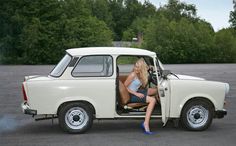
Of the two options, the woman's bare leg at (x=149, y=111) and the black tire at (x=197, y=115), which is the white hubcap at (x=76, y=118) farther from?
the black tire at (x=197, y=115)

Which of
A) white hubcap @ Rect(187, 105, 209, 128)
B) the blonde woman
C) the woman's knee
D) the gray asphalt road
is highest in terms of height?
the blonde woman

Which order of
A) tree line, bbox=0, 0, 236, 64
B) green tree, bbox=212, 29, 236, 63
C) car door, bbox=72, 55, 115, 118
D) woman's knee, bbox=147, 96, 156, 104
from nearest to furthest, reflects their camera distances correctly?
car door, bbox=72, 55, 115, 118 → woman's knee, bbox=147, 96, 156, 104 → tree line, bbox=0, 0, 236, 64 → green tree, bbox=212, 29, 236, 63

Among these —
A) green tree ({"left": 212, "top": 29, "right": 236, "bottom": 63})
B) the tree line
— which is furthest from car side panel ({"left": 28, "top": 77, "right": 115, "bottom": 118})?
green tree ({"left": 212, "top": 29, "right": 236, "bottom": 63})

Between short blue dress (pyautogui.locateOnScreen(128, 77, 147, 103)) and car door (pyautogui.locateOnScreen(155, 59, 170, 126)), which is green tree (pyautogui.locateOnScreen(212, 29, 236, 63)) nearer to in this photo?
short blue dress (pyautogui.locateOnScreen(128, 77, 147, 103))

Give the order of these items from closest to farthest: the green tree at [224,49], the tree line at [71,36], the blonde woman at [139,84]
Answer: the blonde woman at [139,84], the tree line at [71,36], the green tree at [224,49]

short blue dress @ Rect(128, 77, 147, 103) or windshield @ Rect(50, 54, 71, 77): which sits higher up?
windshield @ Rect(50, 54, 71, 77)

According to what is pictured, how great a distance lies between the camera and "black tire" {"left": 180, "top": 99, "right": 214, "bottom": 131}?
30.2 ft

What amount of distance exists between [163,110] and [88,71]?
61.1 inches

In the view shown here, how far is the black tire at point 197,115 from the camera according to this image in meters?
9.20

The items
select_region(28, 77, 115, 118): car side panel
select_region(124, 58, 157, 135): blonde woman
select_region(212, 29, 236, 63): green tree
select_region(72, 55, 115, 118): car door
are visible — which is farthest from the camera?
select_region(212, 29, 236, 63): green tree

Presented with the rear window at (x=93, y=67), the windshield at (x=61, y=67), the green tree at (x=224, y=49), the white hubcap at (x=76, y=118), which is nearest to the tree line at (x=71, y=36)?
the green tree at (x=224, y=49)

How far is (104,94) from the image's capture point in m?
8.97

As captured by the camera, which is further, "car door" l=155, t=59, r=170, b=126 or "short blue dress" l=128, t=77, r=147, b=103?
"short blue dress" l=128, t=77, r=147, b=103

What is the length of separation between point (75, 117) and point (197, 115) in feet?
7.53
